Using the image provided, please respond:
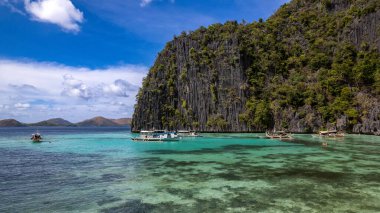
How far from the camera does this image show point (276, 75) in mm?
102188

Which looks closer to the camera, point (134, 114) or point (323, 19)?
point (323, 19)

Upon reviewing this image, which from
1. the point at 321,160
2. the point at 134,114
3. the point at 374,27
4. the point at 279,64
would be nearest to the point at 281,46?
the point at 279,64

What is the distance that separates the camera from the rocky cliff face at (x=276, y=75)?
83812 millimetres

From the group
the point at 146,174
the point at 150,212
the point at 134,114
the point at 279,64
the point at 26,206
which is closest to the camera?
the point at 150,212

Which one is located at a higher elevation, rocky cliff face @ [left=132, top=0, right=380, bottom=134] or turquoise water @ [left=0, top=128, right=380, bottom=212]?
rocky cliff face @ [left=132, top=0, right=380, bottom=134]

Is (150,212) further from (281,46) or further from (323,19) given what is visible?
(323,19)

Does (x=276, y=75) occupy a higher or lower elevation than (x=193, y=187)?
higher

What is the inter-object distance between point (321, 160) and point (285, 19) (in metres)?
99.1

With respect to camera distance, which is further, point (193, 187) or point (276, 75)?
point (276, 75)

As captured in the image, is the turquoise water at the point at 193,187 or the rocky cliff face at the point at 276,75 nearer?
the turquoise water at the point at 193,187

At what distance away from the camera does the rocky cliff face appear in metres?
83.8

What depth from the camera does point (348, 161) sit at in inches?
1177

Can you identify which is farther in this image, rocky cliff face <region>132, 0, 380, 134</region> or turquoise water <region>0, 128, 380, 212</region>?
rocky cliff face <region>132, 0, 380, 134</region>

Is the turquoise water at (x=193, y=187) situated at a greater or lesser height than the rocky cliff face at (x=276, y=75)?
lesser
